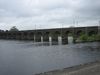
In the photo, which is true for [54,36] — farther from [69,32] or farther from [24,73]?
[24,73]

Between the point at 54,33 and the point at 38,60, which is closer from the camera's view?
the point at 38,60

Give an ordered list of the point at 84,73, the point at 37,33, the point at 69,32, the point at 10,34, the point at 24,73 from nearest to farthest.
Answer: the point at 84,73 < the point at 24,73 < the point at 69,32 < the point at 37,33 < the point at 10,34

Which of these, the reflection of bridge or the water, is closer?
the water

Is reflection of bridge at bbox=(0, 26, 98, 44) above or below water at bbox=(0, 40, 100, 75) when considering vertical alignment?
above

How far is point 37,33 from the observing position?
167 meters

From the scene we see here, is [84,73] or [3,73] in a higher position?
[84,73]

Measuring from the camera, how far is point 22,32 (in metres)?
182

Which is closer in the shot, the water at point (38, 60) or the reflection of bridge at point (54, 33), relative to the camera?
the water at point (38, 60)

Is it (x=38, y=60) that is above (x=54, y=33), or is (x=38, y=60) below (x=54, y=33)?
below

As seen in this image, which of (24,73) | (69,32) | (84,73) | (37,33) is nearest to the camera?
(84,73)

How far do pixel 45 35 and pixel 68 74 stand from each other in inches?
5677

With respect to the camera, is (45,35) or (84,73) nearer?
(84,73)

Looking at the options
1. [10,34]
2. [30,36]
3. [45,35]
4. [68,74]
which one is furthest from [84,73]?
[10,34]

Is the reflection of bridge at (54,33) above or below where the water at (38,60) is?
above
